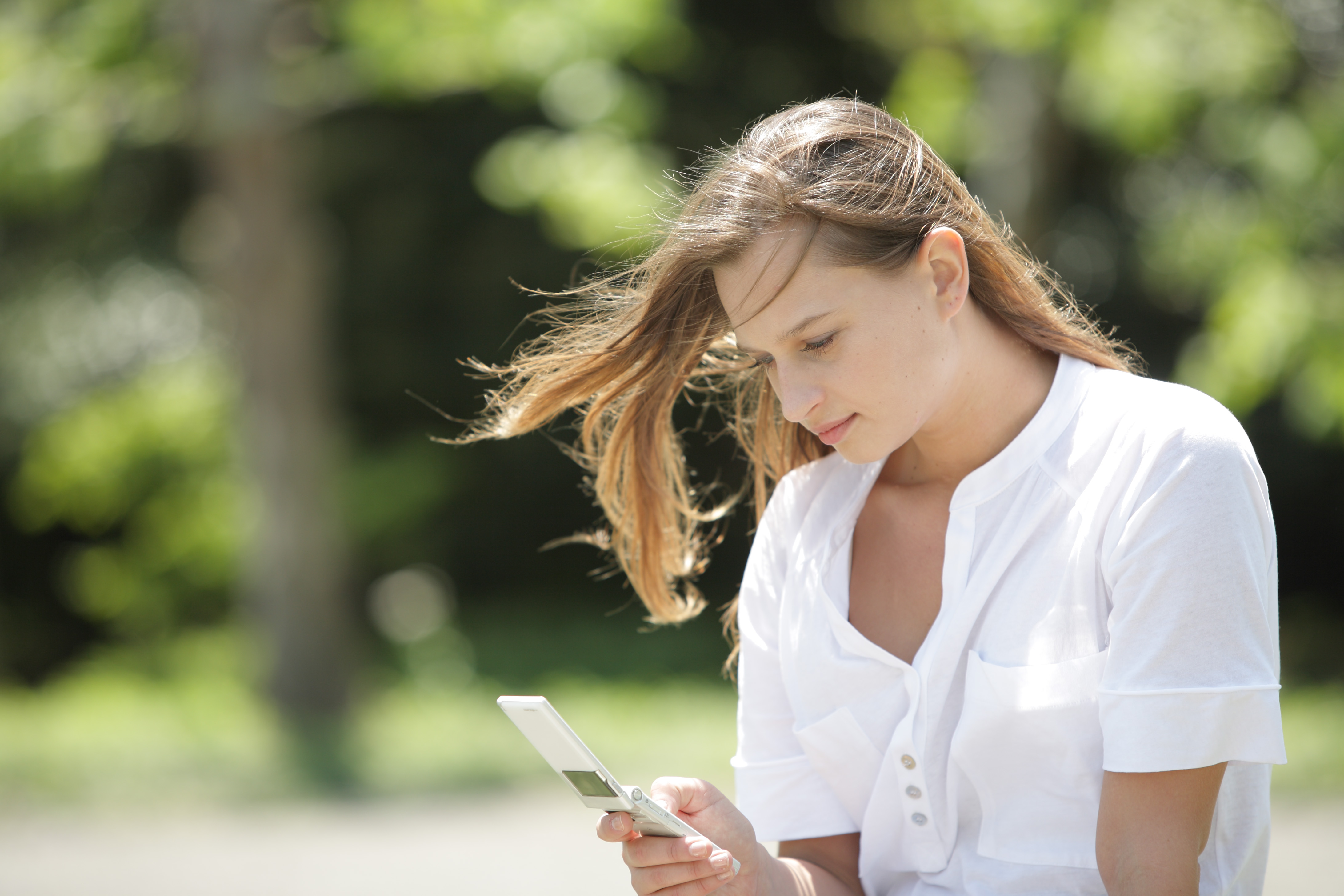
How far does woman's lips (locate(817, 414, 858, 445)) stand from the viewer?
1.58 metres

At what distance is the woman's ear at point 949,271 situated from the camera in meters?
1.55

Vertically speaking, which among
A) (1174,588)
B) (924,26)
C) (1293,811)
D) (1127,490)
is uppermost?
(924,26)

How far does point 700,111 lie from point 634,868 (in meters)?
7.36

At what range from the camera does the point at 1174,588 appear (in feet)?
4.37

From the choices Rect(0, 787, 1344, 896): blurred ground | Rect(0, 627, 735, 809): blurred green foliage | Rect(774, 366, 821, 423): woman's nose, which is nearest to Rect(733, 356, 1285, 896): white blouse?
Rect(774, 366, 821, 423): woman's nose

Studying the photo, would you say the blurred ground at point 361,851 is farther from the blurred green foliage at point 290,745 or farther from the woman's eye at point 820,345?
the woman's eye at point 820,345

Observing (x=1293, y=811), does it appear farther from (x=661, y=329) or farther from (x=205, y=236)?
(x=205, y=236)

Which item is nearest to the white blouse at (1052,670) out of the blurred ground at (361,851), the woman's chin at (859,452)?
the woman's chin at (859,452)

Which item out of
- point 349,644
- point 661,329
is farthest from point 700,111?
point 661,329

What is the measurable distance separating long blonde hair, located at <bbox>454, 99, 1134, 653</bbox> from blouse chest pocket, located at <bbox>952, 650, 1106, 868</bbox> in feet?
1.51

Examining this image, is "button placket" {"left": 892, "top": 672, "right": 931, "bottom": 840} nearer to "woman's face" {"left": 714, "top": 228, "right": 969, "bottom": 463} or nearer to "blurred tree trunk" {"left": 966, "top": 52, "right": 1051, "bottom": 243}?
"woman's face" {"left": 714, "top": 228, "right": 969, "bottom": 463}

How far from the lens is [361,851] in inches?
156

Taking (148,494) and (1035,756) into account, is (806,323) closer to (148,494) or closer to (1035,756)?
(1035,756)

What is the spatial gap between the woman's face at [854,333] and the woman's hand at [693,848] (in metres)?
0.47
